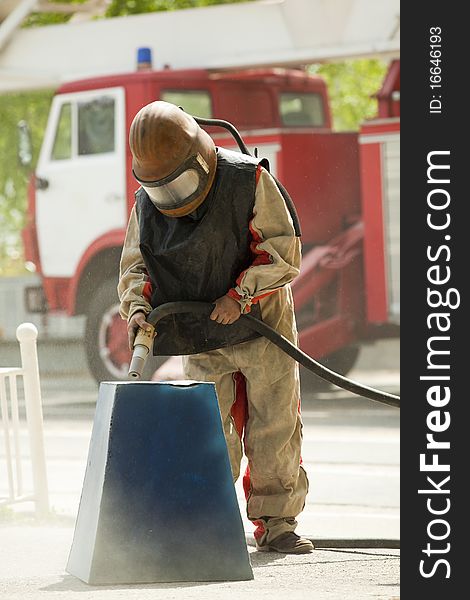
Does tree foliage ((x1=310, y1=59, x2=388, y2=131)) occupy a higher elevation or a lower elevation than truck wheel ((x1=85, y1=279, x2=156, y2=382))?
higher

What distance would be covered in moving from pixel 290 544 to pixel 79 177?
7.31m

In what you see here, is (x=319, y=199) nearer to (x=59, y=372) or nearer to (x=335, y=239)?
(x=335, y=239)

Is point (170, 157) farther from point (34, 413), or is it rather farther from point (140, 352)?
point (34, 413)

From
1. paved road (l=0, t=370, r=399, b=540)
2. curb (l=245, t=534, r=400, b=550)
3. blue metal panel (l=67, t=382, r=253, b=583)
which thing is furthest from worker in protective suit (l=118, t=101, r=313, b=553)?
paved road (l=0, t=370, r=399, b=540)

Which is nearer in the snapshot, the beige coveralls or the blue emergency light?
the beige coveralls

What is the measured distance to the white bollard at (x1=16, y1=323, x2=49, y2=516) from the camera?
630 centimetres

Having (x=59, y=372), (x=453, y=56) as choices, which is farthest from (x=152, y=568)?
(x=59, y=372)

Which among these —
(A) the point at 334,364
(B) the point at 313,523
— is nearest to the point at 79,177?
(A) the point at 334,364

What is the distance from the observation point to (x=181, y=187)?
480cm

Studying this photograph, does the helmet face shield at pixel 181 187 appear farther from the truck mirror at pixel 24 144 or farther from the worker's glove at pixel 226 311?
the truck mirror at pixel 24 144

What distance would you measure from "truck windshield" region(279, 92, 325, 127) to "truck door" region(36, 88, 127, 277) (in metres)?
1.62

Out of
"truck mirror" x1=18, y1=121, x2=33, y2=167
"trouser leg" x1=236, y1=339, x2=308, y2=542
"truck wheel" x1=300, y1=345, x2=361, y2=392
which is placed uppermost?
"truck mirror" x1=18, y1=121, x2=33, y2=167

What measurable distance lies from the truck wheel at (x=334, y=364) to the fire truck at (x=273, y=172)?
2 cm

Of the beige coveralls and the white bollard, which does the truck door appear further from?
the beige coveralls
